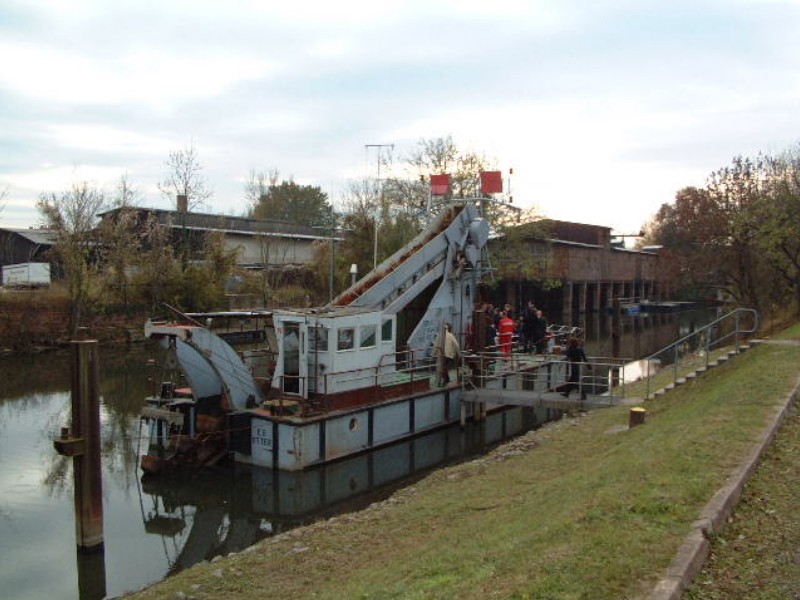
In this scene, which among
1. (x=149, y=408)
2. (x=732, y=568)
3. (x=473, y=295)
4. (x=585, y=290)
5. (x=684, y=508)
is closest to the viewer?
(x=732, y=568)

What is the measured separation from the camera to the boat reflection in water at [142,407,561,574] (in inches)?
532

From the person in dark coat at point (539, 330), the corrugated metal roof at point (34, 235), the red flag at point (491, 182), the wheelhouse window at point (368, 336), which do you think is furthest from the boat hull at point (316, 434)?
the corrugated metal roof at point (34, 235)

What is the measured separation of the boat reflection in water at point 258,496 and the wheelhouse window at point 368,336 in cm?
279

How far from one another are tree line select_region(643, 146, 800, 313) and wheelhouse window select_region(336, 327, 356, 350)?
63.9 feet

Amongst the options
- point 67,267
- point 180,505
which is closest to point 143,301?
point 67,267

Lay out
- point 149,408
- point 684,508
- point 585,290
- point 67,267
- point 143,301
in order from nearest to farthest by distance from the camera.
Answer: point 684,508
point 149,408
point 67,267
point 143,301
point 585,290

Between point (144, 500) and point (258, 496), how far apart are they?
95.6 inches

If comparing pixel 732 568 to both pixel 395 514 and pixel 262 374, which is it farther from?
pixel 262 374

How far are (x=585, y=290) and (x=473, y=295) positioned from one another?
48.0m

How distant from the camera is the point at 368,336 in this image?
17.8 meters

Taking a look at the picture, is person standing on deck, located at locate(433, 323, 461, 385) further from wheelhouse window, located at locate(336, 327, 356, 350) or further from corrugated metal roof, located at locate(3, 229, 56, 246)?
corrugated metal roof, located at locate(3, 229, 56, 246)

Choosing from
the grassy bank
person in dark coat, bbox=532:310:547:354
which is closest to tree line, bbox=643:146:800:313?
person in dark coat, bbox=532:310:547:354

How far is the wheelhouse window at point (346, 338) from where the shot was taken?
55.7 ft

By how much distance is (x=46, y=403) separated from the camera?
963 inches
